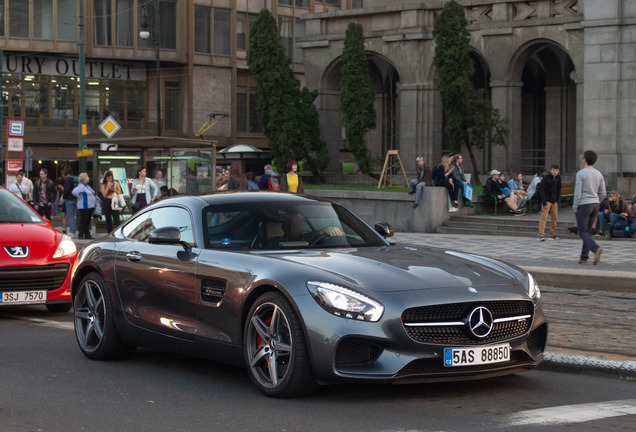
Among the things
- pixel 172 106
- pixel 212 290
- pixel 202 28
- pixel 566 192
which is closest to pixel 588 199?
pixel 212 290

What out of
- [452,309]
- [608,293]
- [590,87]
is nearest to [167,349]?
[452,309]

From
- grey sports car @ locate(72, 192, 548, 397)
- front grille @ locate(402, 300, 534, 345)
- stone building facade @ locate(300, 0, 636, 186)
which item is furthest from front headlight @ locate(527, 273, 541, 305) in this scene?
stone building facade @ locate(300, 0, 636, 186)

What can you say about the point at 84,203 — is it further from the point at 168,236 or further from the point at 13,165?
the point at 168,236

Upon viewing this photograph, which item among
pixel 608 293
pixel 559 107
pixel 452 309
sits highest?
pixel 559 107

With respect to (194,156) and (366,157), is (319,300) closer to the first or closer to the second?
(194,156)

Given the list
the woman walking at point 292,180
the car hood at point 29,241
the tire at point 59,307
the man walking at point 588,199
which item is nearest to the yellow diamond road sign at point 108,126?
the woman walking at point 292,180

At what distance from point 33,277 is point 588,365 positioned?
6.20m

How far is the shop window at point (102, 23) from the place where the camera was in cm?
5710

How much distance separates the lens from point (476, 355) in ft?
21.6

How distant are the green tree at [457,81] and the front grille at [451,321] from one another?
27365 millimetres

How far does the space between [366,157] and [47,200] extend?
11577 mm

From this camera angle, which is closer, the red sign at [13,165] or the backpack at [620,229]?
the backpack at [620,229]

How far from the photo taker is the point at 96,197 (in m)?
25.8

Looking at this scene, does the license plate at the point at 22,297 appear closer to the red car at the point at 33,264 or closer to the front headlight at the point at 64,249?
the red car at the point at 33,264
